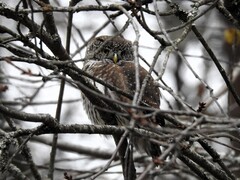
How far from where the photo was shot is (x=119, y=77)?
5.96 m

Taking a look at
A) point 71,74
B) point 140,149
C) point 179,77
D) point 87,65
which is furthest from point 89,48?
point 71,74

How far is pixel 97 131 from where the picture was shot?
3809 mm

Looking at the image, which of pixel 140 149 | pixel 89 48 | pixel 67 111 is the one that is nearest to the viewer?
pixel 140 149

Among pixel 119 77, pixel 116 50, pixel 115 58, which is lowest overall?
pixel 119 77

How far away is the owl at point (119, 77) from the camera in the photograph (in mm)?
5578

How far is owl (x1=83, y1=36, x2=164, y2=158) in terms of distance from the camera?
5.58 meters

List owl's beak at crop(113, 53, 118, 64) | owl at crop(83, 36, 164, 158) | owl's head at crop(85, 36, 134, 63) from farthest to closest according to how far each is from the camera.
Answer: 1. owl's head at crop(85, 36, 134, 63)
2. owl's beak at crop(113, 53, 118, 64)
3. owl at crop(83, 36, 164, 158)

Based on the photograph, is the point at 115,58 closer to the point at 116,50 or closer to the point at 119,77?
the point at 116,50

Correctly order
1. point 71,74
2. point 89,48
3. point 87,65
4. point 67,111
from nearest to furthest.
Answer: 1. point 71,74
2. point 87,65
3. point 89,48
4. point 67,111

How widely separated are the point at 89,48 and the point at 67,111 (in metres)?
3.52

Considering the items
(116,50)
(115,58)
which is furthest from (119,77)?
(116,50)

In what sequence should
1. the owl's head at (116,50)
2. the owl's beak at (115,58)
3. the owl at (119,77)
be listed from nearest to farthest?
1. the owl at (119,77)
2. the owl's beak at (115,58)
3. the owl's head at (116,50)

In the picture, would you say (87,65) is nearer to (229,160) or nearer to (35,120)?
(229,160)

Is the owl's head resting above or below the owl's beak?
above
